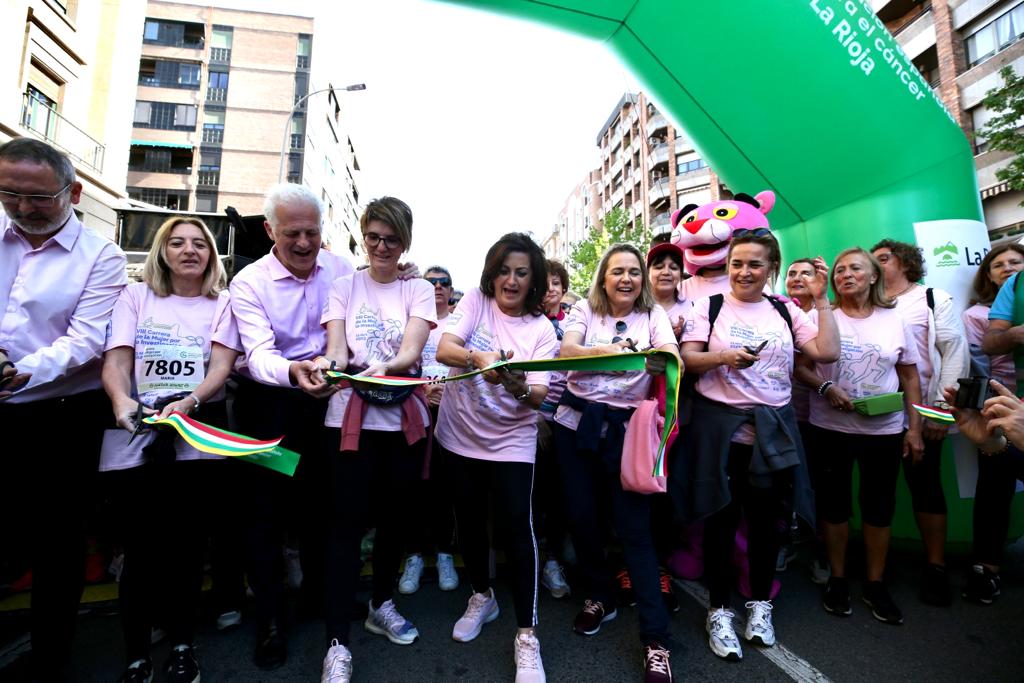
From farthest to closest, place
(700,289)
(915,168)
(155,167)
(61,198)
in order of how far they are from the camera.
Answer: (155,167), (915,168), (700,289), (61,198)

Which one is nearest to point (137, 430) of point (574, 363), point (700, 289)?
point (574, 363)

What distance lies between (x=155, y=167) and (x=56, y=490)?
1835 inches

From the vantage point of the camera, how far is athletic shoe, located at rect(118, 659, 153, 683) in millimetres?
2156

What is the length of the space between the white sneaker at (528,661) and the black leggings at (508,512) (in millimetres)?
60

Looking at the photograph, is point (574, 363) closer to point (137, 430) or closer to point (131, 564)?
point (137, 430)

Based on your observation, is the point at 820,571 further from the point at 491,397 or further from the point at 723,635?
the point at 491,397

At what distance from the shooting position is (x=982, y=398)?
1.93 metres

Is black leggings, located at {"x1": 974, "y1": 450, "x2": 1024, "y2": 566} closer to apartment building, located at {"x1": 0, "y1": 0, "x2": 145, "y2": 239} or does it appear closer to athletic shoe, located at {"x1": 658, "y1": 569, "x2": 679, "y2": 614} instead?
athletic shoe, located at {"x1": 658, "y1": 569, "x2": 679, "y2": 614}

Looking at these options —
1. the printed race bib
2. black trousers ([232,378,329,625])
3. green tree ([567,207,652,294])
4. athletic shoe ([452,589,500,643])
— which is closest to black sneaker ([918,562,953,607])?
athletic shoe ([452,589,500,643])

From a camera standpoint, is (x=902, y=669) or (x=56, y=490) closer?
(x=56, y=490)

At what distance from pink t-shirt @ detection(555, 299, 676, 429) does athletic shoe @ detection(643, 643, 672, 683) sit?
107cm

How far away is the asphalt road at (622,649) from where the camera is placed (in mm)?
2381

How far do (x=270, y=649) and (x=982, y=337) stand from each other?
4817 mm

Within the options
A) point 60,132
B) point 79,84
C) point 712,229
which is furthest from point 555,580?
point 79,84
